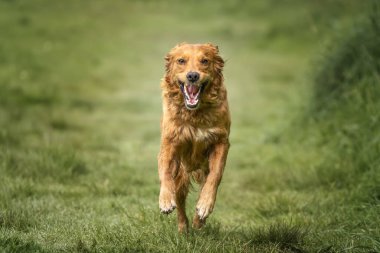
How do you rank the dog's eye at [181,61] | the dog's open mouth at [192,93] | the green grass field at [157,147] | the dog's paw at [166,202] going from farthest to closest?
the dog's eye at [181,61]
the dog's open mouth at [192,93]
the green grass field at [157,147]
the dog's paw at [166,202]

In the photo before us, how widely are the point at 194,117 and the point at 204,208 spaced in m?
0.66

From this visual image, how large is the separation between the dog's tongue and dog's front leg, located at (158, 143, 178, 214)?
0.38 meters

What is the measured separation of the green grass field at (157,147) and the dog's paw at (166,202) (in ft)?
0.45

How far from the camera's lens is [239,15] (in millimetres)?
24938

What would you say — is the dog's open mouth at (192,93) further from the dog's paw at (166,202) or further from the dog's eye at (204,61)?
the dog's paw at (166,202)

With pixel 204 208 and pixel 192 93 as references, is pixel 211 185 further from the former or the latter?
pixel 192 93

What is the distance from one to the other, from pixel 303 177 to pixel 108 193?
189 centimetres

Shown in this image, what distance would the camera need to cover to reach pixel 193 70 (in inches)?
182

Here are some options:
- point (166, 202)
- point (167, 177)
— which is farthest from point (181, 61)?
point (166, 202)

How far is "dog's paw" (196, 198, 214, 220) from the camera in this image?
4.41 meters

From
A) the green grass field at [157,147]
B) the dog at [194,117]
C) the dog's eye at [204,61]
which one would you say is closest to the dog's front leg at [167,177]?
the dog at [194,117]

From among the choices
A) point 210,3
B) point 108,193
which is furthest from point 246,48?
point 108,193

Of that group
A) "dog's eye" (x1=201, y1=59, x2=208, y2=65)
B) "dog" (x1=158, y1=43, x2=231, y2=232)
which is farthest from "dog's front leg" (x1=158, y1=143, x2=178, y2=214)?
"dog's eye" (x1=201, y1=59, x2=208, y2=65)

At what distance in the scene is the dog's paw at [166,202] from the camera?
4.33 m
